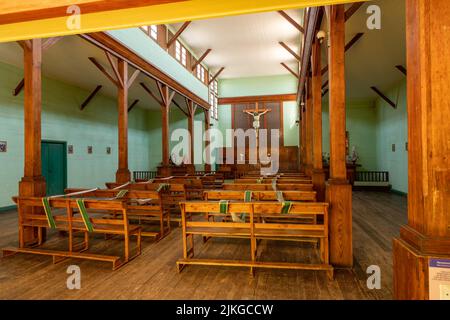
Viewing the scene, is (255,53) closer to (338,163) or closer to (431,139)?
(338,163)

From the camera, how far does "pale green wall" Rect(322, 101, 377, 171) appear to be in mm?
11297

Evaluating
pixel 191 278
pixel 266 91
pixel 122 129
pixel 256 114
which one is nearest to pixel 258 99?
pixel 266 91

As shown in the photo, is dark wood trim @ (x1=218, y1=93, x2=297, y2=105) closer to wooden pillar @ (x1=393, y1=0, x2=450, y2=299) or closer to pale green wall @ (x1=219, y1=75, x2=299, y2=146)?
pale green wall @ (x1=219, y1=75, x2=299, y2=146)

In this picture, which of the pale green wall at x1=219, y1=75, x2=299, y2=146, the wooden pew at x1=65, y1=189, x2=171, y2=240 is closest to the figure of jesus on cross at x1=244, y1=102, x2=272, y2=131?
the pale green wall at x1=219, y1=75, x2=299, y2=146

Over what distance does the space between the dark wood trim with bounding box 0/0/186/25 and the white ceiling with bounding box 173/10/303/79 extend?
24.6 feet

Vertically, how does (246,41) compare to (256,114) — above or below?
above

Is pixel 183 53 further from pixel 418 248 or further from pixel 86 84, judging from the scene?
pixel 418 248

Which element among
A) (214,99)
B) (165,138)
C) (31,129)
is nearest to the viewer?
(31,129)

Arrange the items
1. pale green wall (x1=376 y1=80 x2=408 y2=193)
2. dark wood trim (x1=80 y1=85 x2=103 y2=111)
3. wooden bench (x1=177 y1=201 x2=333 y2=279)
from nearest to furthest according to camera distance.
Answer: wooden bench (x1=177 y1=201 x2=333 y2=279) → pale green wall (x1=376 y1=80 x2=408 y2=193) → dark wood trim (x1=80 y1=85 x2=103 y2=111)

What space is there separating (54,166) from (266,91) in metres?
9.93

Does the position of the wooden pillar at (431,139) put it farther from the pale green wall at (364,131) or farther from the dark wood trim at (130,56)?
the pale green wall at (364,131)

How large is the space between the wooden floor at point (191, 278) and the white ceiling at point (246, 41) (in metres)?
7.42

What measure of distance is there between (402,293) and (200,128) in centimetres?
1187

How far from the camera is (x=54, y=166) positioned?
778cm
